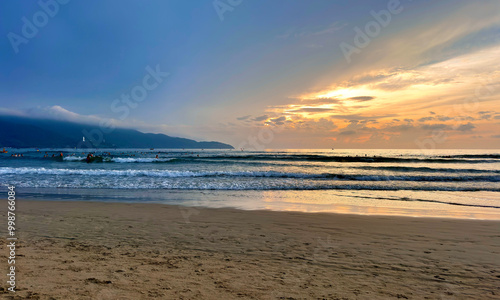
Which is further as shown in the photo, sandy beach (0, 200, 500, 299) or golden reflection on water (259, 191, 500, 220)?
golden reflection on water (259, 191, 500, 220)

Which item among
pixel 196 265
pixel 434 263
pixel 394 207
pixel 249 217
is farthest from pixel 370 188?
pixel 196 265

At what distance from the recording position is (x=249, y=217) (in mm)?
9500

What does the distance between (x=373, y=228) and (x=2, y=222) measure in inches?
450

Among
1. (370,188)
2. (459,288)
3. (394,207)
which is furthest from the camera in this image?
(370,188)

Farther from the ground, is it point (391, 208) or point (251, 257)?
point (251, 257)

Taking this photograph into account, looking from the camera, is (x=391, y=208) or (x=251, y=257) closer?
(x=251, y=257)

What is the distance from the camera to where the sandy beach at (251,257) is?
3.83 meters

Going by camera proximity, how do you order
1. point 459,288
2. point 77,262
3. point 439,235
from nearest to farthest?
point 459,288 → point 77,262 → point 439,235

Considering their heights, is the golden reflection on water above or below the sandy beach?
below

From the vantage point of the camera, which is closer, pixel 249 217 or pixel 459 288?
pixel 459 288

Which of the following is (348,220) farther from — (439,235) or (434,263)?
(434,263)

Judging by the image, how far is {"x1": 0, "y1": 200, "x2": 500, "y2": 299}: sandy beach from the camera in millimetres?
3834

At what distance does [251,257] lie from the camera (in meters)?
5.38

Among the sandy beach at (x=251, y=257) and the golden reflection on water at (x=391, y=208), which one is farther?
the golden reflection on water at (x=391, y=208)
